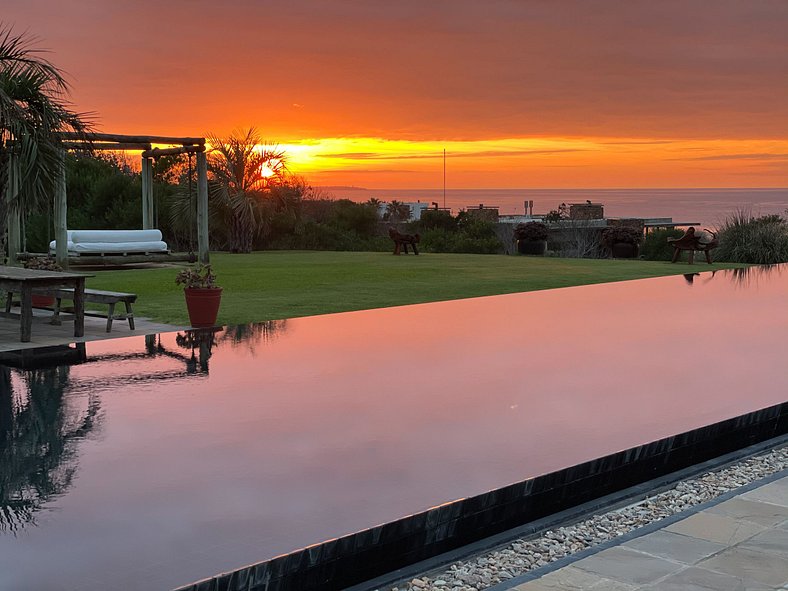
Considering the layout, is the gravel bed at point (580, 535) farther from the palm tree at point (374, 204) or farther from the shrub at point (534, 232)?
the palm tree at point (374, 204)

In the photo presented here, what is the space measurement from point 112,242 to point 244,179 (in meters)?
5.48

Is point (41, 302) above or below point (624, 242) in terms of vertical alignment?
below

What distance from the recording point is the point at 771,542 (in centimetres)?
296

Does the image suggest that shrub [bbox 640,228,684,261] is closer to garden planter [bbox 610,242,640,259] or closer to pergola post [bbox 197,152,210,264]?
garden planter [bbox 610,242,640,259]

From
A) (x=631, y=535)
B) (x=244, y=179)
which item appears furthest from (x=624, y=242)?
(x=631, y=535)

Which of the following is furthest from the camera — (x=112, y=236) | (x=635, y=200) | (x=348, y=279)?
(x=635, y=200)

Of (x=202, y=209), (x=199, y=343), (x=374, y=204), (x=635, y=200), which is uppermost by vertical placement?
(x=635, y=200)

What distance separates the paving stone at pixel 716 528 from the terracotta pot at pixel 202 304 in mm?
5205

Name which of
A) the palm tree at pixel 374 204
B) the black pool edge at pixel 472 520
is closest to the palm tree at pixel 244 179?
the palm tree at pixel 374 204

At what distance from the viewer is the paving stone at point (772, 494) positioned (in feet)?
11.2

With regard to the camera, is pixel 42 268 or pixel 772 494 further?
pixel 42 268

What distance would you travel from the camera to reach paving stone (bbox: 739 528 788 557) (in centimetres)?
289

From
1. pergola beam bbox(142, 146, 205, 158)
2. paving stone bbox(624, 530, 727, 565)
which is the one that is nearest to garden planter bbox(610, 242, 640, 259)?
pergola beam bbox(142, 146, 205, 158)

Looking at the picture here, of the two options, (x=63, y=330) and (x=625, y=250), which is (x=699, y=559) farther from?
(x=625, y=250)
